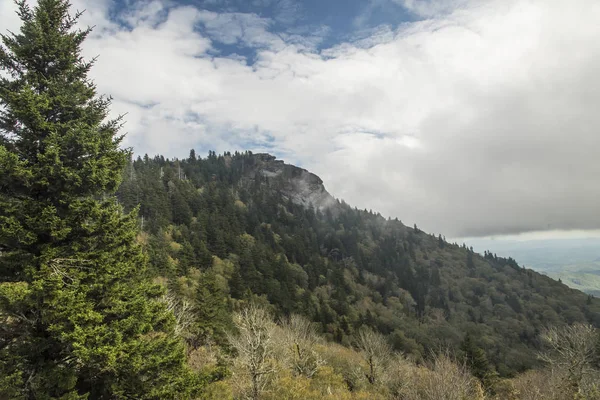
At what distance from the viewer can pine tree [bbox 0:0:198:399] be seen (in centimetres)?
1071

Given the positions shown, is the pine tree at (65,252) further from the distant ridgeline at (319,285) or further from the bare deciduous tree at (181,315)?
the distant ridgeline at (319,285)

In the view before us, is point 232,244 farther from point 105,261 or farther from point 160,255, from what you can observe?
point 105,261

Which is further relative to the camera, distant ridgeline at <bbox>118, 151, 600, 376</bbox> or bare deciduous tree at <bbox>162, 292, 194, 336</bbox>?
distant ridgeline at <bbox>118, 151, 600, 376</bbox>

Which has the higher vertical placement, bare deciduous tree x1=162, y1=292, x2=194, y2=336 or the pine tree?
the pine tree

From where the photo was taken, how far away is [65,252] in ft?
39.6

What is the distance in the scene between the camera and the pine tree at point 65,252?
422 inches

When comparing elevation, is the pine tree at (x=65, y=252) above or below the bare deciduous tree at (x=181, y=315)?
above

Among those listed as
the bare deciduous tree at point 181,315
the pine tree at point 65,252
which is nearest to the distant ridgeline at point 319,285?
the bare deciduous tree at point 181,315

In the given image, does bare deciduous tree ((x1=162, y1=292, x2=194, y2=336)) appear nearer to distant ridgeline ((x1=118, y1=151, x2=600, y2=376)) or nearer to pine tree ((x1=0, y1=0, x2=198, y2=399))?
distant ridgeline ((x1=118, y1=151, x2=600, y2=376))

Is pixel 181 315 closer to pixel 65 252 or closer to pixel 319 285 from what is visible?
pixel 65 252

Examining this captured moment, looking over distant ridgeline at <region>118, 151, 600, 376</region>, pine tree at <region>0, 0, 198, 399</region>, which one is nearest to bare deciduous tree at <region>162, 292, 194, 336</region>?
distant ridgeline at <region>118, 151, 600, 376</region>

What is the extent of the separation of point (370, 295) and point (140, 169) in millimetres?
132875

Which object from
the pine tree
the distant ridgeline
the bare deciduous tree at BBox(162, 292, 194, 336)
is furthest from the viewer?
the distant ridgeline

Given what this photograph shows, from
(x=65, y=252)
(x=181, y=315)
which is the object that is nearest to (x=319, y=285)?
(x=181, y=315)
